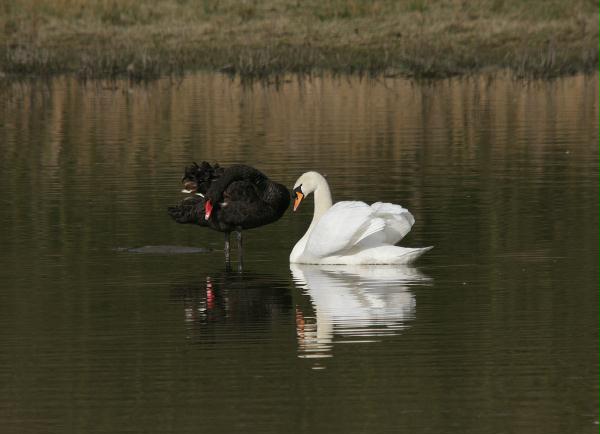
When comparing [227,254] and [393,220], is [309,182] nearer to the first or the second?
[227,254]

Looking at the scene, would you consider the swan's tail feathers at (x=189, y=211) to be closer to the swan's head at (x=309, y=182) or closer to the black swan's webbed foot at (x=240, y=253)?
the black swan's webbed foot at (x=240, y=253)

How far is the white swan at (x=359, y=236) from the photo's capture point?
15.4 metres

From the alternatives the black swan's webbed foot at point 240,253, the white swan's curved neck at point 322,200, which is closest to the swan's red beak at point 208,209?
the black swan's webbed foot at point 240,253

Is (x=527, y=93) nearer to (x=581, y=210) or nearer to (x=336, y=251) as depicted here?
(x=581, y=210)

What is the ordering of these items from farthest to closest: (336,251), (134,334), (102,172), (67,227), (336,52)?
(336,52)
(102,172)
(67,227)
(336,251)
(134,334)

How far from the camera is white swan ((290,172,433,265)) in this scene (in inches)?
606

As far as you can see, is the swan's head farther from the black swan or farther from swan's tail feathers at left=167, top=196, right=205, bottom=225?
swan's tail feathers at left=167, top=196, right=205, bottom=225

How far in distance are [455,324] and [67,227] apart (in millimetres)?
7461

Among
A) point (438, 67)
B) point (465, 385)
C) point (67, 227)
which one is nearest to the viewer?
point (465, 385)

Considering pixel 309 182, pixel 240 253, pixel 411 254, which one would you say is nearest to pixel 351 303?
pixel 411 254

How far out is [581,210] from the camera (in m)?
19.2

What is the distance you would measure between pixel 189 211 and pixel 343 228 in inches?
96.6

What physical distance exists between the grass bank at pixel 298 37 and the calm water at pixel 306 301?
18.3 m

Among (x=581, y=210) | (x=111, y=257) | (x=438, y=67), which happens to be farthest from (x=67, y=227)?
(x=438, y=67)
